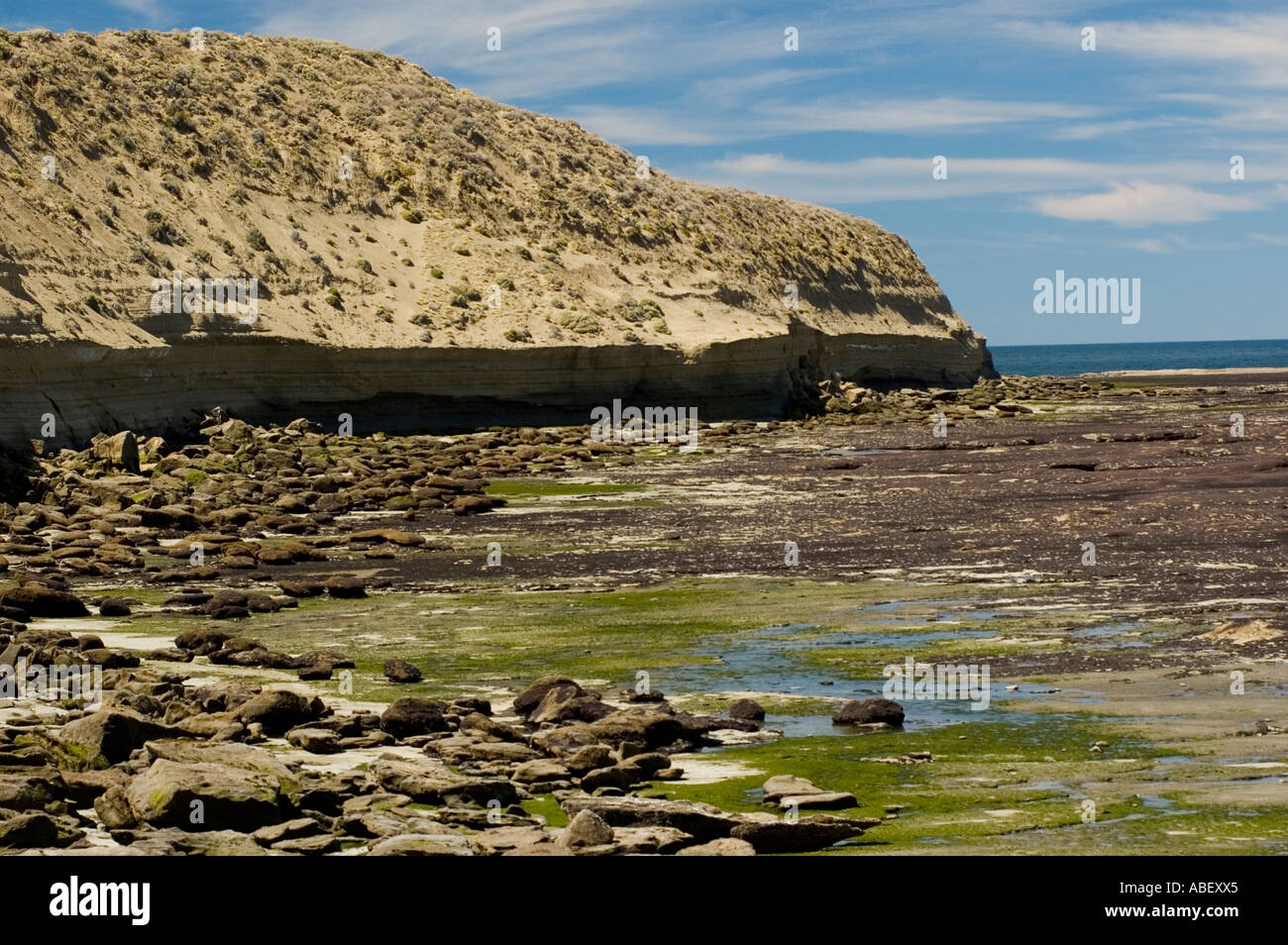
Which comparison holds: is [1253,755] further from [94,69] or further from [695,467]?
[94,69]

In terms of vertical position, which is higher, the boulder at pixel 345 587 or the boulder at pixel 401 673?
the boulder at pixel 345 587

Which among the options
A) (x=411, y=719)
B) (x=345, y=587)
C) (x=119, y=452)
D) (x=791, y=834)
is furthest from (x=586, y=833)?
(x=119, y=452)

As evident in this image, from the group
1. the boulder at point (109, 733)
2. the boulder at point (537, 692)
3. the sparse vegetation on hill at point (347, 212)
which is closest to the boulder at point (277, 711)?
the boulder at point (109, 733)

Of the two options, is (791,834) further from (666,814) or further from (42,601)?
(42,601)

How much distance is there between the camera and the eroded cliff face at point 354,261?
4916cm

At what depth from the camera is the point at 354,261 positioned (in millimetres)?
65500

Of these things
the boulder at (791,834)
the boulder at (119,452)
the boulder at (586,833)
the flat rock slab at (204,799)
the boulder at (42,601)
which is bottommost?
the boulder at (791,834)

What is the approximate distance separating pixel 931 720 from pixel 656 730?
97.8 inches

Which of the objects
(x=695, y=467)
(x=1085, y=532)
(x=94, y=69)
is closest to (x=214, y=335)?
(x=695, y=467)

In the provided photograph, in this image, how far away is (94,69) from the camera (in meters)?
67.2

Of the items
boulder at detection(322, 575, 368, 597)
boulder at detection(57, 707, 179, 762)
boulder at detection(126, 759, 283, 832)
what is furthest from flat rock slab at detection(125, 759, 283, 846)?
boulder at detection(322, 575, 368, 597)

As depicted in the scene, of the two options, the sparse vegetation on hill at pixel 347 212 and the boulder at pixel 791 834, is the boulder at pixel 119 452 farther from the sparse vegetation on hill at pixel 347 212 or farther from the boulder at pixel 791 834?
the boulder at pixel 791 834
